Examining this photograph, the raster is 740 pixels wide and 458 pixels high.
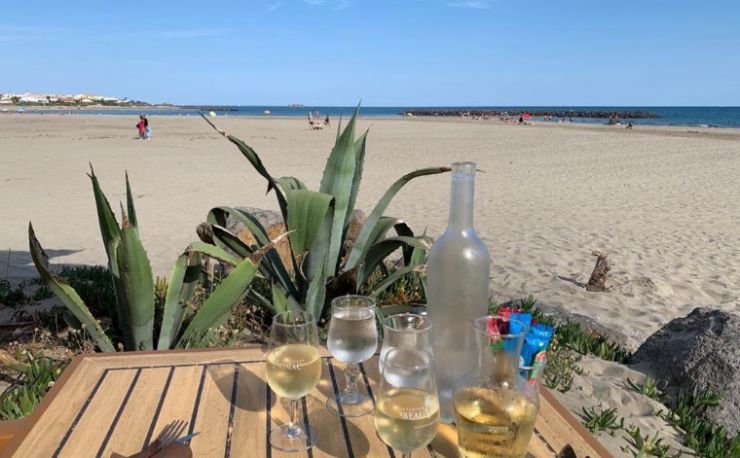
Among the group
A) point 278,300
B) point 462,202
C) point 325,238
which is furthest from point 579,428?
point 325,238

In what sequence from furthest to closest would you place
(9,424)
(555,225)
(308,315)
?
(555,225)
(9,424)
(308,315)

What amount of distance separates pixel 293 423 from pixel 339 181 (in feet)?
7.52

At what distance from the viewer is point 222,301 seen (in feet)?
9.80

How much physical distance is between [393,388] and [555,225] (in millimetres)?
8398

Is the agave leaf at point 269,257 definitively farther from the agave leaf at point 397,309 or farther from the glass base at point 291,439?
the glass base at point 291,439

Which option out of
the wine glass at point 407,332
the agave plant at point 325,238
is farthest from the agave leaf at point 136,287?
the wine glass at point 407,332

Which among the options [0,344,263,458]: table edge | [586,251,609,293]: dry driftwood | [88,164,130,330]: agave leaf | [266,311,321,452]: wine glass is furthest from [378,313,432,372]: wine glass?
[586,251,609,293]: dry driftwood

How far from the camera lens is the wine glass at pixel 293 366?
135cm

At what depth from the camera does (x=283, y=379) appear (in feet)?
4.43

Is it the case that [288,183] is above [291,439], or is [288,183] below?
above

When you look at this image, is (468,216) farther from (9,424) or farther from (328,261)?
(328,261)

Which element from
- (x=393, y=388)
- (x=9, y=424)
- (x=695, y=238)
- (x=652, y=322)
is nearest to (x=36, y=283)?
(x=9, y=424)

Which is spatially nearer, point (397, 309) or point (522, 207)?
point (397, 309)

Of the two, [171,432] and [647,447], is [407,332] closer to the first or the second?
[171,432]
